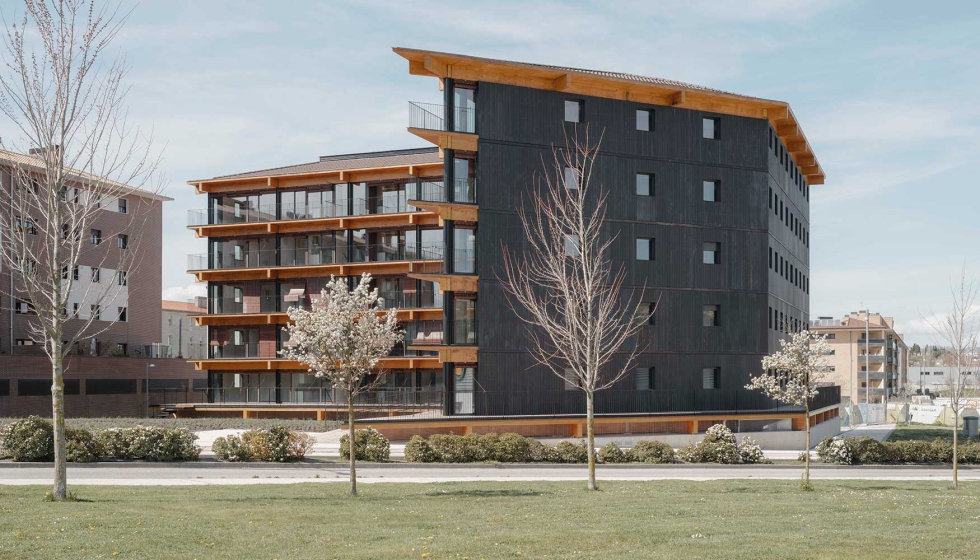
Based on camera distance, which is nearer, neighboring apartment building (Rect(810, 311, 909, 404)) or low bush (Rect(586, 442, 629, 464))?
low bush (Rect(586, 442, 629, 464))

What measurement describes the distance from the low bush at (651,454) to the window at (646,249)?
43.6 feet

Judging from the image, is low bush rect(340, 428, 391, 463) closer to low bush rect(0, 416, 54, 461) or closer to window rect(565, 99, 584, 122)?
low bush rect(0, 416, 54, 461)

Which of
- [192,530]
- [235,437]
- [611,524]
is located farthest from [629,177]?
[192,530]

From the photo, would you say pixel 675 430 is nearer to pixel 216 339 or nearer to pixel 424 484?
Result: pixel 424 484

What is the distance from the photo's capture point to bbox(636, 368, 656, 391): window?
41.5 metres

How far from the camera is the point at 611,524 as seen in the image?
1456 centimetres

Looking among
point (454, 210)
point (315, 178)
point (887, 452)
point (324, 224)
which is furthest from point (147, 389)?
point (887, 452)

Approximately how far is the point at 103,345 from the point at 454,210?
3218 centimetres

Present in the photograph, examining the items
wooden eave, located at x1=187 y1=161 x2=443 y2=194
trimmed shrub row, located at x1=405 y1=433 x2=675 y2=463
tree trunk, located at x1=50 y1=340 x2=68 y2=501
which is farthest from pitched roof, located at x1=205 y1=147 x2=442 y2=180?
tree trunk, located at x1=50 y1=340 x2=68 y2=501

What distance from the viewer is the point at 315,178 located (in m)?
56.0

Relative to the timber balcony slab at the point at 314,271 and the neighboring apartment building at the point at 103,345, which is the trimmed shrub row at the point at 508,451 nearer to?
the neighboring apartment building at the point at 103,345

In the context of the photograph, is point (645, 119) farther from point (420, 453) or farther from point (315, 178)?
point (315, 178)

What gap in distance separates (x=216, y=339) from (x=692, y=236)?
31.1m

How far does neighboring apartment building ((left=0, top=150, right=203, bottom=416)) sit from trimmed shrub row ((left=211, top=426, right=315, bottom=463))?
68.4 feet
